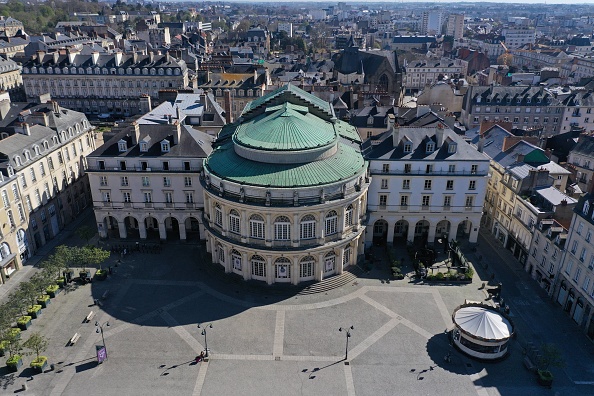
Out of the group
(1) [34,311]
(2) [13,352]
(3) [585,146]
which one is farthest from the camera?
(3) [585,146]

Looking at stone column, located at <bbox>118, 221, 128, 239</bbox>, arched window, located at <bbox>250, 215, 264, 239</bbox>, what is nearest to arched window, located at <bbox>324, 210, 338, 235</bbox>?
arched window, located at <bbox>250, 215, 264, 239</bbox>

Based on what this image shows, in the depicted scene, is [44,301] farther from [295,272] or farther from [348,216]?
[348,216]

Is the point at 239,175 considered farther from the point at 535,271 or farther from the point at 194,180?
the point at 535,271

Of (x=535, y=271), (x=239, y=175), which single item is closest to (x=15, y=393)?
(x=239, y=175)

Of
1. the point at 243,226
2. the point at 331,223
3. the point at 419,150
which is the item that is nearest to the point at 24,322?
the point at 243,226

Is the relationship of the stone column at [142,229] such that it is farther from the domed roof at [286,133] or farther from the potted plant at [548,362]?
the potted plant at [548,362]

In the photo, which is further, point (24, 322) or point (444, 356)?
point (24, 322)
